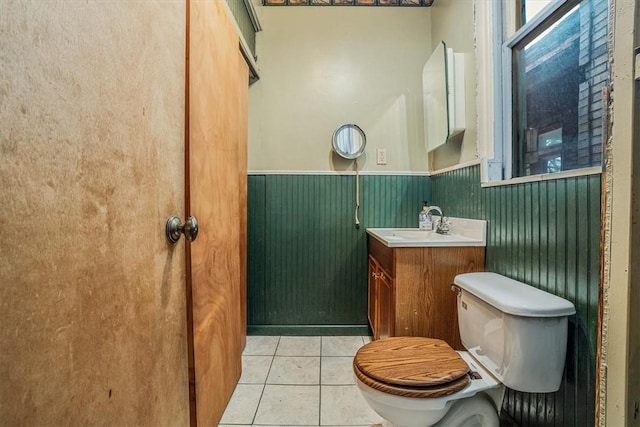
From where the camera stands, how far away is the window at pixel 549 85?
1.02m

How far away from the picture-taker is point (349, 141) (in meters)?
2.29

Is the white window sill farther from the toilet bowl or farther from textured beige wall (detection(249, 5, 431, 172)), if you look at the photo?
textured beige wall (detection(249, 5, 431, 172))

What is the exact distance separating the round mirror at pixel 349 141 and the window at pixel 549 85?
0.98 m

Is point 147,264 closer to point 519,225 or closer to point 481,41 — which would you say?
point 519,225

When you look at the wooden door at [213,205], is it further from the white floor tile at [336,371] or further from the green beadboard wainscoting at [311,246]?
the green beadboard wainscoting at [311,246]

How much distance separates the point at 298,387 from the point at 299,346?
0.47 metres

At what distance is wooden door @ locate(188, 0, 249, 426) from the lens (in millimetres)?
1002

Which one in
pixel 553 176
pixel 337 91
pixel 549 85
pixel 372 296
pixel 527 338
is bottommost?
pixel 372 296

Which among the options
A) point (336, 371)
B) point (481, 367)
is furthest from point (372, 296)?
point (481, 367)

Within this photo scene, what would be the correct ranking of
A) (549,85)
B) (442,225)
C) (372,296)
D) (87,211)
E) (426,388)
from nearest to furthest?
(87,211) → (426,388) → (549,85) → (442,225) → (372,296)

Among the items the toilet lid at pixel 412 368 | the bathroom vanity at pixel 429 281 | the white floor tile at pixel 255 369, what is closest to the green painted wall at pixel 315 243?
the white floor tile at pixel 255 369

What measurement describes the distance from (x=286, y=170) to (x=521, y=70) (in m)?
1.57

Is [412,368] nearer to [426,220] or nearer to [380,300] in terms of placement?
[380,300]

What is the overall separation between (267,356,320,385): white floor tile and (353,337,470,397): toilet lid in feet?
2.36
